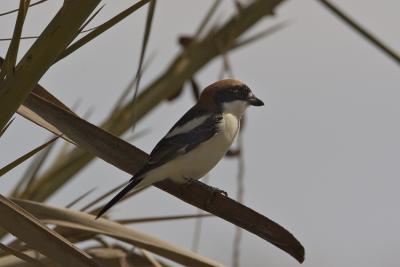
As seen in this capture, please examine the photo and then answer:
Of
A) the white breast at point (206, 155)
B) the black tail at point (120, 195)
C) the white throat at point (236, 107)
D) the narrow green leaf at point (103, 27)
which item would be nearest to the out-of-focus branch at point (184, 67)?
the black tail at point (120, 195)

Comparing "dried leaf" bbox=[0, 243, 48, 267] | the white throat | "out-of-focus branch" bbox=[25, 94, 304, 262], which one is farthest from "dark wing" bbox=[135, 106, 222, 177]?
"dried leaf" bbox=[0, 243, 48, 267]

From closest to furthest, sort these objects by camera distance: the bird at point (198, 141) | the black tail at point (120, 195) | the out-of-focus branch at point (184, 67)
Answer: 1. the black tail at point (120, 195)
2. the out-of-focus branch at point (184, 67)
3. the bird at point (198, 141)

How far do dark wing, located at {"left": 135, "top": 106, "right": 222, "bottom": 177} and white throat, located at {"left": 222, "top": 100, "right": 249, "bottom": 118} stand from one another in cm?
18

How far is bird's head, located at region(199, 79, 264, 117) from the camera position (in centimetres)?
488

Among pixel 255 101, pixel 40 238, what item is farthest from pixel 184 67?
pixel 40 238

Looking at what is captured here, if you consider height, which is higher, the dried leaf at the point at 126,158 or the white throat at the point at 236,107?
the white throat at the point at 236,107

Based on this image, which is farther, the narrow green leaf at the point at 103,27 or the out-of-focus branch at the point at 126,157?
the out-of-focus branch at the point at 126,157

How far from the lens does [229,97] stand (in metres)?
4.97

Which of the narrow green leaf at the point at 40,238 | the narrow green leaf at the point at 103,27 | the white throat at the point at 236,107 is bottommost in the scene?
the narrow green leaf at the point at 40,238

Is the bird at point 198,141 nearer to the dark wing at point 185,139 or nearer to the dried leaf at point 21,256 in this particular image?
the dark wing at point 185,139

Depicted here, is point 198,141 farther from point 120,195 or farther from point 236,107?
point 120,195

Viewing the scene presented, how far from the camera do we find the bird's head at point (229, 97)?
4.88 meters

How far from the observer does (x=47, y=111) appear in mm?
2227

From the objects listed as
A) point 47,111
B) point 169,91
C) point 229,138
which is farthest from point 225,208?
point 229,138
